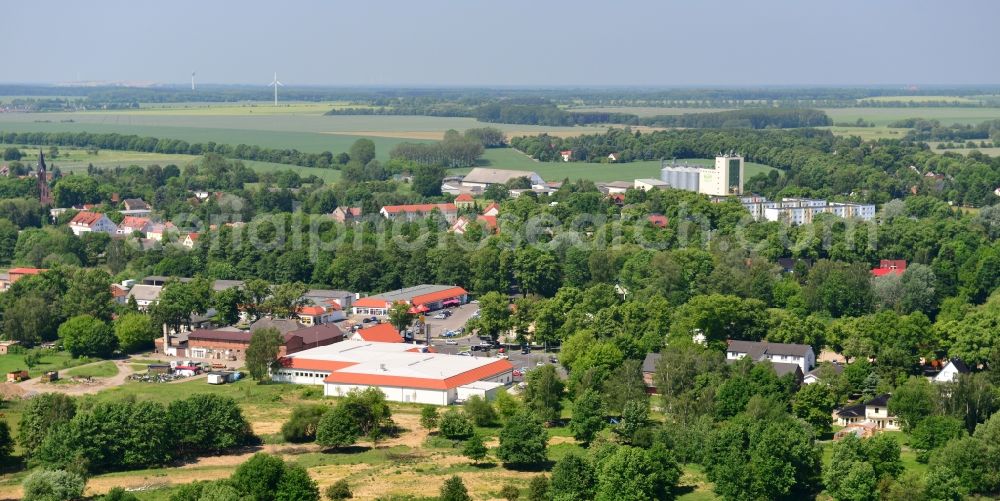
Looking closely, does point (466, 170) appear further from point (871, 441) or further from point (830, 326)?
point (871, 441)

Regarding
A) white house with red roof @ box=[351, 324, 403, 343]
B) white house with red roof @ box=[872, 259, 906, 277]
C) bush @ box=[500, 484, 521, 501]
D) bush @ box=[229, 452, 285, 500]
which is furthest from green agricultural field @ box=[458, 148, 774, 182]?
bush @ box=[229, 452, 285, 500]

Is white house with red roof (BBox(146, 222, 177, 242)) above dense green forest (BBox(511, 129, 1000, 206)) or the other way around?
the other way around

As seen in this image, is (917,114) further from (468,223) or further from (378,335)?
(378,335)

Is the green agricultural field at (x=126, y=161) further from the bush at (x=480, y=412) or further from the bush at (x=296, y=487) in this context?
the bush at (x=296, y=487)

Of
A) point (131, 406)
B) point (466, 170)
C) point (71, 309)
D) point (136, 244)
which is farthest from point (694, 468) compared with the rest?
point (466, 170)

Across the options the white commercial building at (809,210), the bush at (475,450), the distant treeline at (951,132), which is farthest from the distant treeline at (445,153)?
the bush at (475,450)

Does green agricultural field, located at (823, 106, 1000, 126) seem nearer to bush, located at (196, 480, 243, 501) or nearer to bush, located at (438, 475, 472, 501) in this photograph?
bush, located at (438, 475, 472, 501)

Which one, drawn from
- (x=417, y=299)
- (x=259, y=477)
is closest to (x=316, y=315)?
(x=417, y=299)
